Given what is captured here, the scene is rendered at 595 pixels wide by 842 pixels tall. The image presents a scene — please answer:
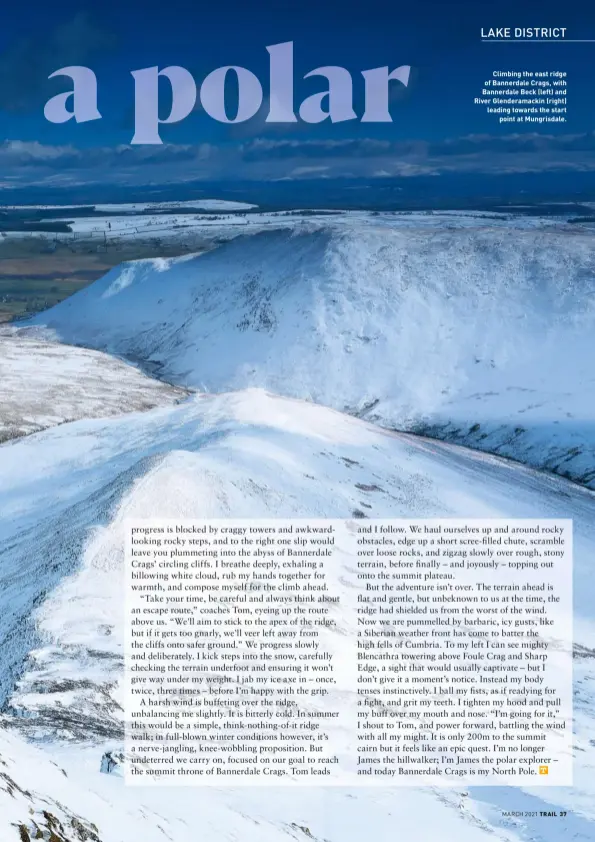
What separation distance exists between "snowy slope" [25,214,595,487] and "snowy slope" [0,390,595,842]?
1746cm

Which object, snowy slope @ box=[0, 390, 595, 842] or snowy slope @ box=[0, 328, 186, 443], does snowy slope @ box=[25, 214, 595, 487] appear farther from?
snowy slope @ box=[0, 390, 595, 842]

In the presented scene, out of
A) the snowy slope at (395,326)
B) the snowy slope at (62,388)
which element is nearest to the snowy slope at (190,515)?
the snowy slope at (62,388)

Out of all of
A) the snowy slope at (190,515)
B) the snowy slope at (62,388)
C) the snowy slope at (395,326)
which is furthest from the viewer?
the snowy slope at (395,326)

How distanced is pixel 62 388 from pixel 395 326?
46154 mm

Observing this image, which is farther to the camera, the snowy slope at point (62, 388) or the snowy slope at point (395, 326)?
the snowy slope at point (395, 326)

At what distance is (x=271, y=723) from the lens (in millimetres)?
21047

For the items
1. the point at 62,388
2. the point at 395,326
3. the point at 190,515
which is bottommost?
the point at 190,515

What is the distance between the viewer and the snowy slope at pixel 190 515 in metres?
17.0

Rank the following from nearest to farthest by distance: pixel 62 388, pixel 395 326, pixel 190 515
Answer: pixel 190 515
pixel 62 388
pixel 395 326

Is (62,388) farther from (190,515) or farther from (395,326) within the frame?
(190,515)

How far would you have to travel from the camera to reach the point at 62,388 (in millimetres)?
93875

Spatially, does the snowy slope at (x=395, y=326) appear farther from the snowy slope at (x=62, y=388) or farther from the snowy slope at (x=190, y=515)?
the snowy slope at (x=190, y=515)

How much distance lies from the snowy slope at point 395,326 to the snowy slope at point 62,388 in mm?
7567

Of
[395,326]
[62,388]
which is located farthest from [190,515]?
[395,326]
